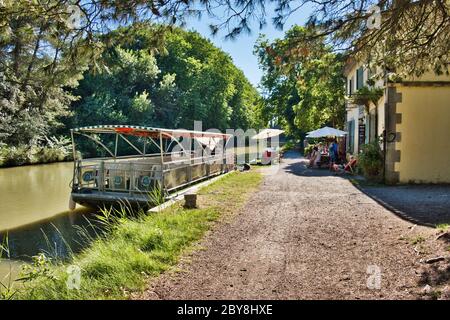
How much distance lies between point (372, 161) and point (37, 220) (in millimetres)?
10953

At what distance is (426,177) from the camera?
44.2 ft

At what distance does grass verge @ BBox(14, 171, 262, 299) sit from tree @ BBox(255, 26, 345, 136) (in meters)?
3.25

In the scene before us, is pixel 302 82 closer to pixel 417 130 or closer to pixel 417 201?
pixel 417 201

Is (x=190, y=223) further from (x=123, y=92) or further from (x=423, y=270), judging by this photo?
(x=123, y=92)

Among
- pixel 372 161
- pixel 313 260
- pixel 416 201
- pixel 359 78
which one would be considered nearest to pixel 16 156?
pixel 359 78

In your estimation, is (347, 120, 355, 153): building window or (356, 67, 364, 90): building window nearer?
(356, 67, 364, 90): building window

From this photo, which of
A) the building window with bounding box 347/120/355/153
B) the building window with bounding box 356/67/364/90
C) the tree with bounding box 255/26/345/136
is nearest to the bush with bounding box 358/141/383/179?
the tree with bounding box 255/26/345/136

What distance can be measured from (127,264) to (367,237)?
3.90 m

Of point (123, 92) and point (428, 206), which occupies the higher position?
point (123, 92)

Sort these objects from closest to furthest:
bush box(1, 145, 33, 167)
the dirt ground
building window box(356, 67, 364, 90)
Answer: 1. the dirt ground
2. building window box(356, 67, 364, 90)
3. bush box(1, 145, 33, 167)

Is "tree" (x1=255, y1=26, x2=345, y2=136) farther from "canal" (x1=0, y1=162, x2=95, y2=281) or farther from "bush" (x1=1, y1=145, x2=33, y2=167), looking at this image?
"bush" (x1=1, y1=145, x2=33, y2=167)

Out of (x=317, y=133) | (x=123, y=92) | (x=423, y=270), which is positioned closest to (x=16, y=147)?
(x=123, y=92)

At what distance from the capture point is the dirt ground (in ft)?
14.3

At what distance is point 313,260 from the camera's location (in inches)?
216
